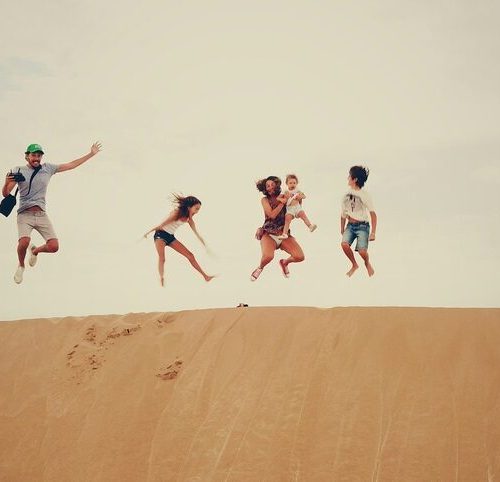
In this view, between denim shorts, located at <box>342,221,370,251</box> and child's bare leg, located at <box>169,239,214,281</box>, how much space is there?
2700mm

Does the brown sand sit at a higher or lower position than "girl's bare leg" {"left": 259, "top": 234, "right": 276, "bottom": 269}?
lower

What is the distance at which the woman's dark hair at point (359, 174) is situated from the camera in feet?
40.3

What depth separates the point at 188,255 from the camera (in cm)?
1245

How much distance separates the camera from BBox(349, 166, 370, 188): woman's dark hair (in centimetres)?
1230

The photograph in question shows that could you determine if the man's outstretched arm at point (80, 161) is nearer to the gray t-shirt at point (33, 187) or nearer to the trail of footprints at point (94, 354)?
the gray t-shirt at point (33, 187)

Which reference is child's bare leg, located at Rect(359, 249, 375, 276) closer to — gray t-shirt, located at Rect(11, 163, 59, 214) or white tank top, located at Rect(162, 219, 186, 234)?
white tank top, located at Rect(162, 219, 186, 234)

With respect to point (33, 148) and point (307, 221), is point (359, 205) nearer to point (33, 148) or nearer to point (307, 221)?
point (307, 221)

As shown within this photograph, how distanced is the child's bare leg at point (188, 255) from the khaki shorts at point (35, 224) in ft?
7.33

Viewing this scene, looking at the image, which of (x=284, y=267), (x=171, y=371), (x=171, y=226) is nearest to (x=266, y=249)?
(x=284, y=267)

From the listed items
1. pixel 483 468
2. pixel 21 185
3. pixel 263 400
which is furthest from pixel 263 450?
pixel 21 185

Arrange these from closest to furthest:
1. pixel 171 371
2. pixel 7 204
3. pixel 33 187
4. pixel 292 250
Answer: pixel 171 371
pixel 7 204
pixel 33 187
pixel 292 250

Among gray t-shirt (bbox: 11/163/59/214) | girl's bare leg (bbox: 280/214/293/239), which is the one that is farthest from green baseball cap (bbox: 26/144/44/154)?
girl's bare leg (bbox: 280/214/293/239)

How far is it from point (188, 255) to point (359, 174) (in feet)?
11.8

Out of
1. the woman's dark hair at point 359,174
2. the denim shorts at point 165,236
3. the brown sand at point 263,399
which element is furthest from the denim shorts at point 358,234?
the denim shorts at point 165,236
